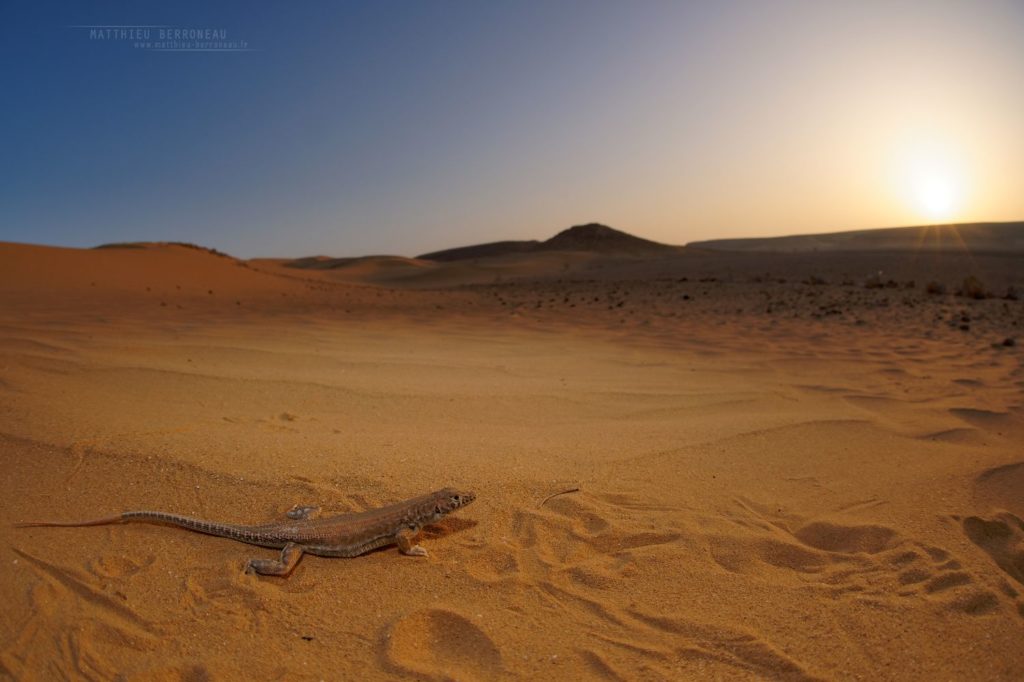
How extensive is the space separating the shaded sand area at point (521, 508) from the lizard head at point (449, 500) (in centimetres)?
13

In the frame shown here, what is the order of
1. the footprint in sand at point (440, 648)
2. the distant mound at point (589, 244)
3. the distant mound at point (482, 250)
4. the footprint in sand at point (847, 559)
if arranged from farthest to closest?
the distant mound at point (482, 250) → the distant mound at point (589, 244) → the footprint in sand at point (847, 559) → the footprint in sand at point (440, 648)

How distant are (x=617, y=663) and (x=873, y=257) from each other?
1204 inches

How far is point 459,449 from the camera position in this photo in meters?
4.61

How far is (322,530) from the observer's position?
10.3ft

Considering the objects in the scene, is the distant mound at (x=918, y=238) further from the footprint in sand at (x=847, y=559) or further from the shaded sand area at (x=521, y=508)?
the footprint in sand at (x=847, y=559)

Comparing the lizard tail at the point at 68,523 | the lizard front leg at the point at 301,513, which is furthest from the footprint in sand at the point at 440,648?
the lizard tail at the point at 68,523

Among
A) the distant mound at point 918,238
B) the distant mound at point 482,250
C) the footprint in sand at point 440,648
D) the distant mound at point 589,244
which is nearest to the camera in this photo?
the footprint in sand at point 440,648

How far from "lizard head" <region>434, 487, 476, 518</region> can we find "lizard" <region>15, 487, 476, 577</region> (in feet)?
0.37

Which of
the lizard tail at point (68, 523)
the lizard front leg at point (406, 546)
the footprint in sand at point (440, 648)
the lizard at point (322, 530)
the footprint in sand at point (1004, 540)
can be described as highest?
the lizard tail at point (68, 523)

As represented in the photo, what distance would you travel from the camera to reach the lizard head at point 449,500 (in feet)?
11.1

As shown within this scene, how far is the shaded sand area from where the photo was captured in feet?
8.17

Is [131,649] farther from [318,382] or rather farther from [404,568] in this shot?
[318,382]

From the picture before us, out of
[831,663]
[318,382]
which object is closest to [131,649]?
[831,663]

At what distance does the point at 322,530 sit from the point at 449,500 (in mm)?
710
